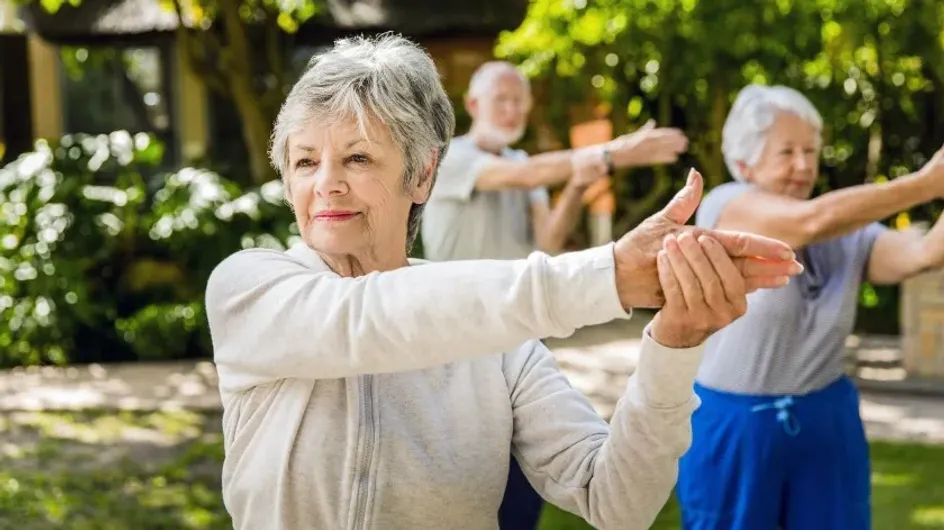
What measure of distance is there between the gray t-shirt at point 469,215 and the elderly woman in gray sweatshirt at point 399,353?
207 cm

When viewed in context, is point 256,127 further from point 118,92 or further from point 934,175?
point 934,175

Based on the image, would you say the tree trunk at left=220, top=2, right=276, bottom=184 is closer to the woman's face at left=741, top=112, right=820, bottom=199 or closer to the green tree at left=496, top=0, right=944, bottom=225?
the green tree at left=496, top=0, right=944, bottom=225

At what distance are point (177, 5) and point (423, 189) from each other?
30.1 feet

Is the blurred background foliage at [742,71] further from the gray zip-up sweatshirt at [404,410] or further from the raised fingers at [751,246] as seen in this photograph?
the raised fingers at [751,246]

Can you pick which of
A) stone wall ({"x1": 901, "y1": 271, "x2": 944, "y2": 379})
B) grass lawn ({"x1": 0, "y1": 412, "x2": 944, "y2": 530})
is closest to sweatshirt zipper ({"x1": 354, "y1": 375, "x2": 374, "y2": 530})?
grass lawn ({"x1": 0, "y1": 412, "x2": 944, "y2": 530})

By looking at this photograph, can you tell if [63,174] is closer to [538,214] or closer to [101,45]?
[101,45]

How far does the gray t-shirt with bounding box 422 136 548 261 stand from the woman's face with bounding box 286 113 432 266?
7.14 ft

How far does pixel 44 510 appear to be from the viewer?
5.88 meters

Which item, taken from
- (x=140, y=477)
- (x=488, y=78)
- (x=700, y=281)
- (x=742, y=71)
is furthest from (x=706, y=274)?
(x=742, y=71)

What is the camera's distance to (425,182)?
80.9 inches

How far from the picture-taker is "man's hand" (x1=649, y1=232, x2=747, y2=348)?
1.54 meters

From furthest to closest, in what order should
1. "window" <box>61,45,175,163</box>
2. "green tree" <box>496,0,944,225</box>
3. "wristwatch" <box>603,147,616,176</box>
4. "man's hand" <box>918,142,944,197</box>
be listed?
1. "window" <box>61,45,175,163</box>
2. "green tree" <box>496,0,944,225</box>
3. "wristwatch" <box>603,147,616,176</box>
4. "man's hand" <box>918,142,944,197</box>

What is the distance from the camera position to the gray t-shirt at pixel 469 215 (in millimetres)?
4164

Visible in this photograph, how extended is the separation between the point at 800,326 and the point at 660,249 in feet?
5.75
